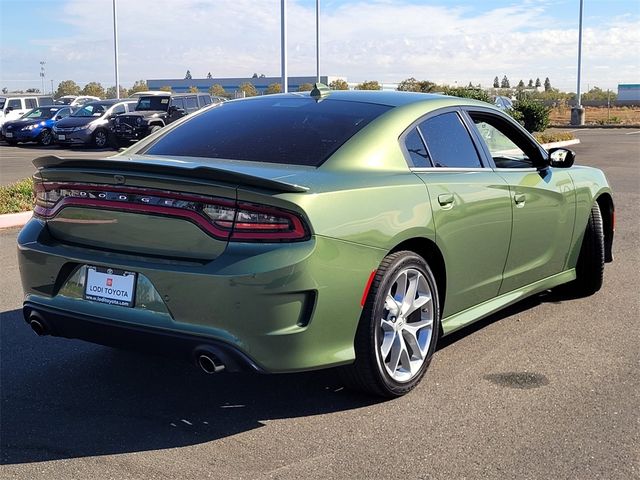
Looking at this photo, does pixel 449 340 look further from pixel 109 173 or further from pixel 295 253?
pixel 109 173

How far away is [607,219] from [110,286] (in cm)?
445

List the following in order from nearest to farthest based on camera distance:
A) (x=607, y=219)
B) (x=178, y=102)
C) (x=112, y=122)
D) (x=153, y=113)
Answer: (x=607, y=219)
(x=153, y=113)
(x=178, y=102)
(x=112, y=122)

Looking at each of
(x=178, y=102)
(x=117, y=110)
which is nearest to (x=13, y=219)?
(x=178, y=102)

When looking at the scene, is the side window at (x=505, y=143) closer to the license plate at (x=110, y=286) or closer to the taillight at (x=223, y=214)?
the taillight at (x=223, y=214)

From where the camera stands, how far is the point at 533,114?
27.7m

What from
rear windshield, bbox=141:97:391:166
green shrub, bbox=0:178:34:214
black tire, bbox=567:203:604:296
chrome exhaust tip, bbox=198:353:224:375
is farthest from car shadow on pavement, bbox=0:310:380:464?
green shrub, bbox=0:178:34:214

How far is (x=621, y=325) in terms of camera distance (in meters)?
5.62

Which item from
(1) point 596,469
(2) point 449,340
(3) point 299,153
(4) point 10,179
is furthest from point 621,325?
(4) point 10,179

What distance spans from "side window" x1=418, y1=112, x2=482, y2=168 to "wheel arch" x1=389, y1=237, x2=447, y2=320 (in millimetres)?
544

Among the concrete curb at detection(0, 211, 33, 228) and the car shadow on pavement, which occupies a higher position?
the concrete curb at detection(0, 211, 33, 228)

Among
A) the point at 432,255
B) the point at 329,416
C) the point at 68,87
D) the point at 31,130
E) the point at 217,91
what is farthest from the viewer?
the point at 68,87

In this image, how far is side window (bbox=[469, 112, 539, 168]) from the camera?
5344 millimetres

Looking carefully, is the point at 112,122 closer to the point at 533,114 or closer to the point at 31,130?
the point at 31,130

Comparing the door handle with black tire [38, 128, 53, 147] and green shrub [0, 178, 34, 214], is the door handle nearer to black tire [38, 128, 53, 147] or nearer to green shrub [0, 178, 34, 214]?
green shrub [0, 178, 34, 214]
